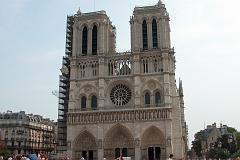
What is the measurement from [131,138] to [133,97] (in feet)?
19.4

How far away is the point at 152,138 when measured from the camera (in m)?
55.9

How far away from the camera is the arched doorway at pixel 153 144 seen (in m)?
55.3

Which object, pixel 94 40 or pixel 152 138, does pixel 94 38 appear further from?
pixel 152 138

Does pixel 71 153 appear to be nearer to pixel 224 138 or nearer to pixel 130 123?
pixel 130 123

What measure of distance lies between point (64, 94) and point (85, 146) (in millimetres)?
11260

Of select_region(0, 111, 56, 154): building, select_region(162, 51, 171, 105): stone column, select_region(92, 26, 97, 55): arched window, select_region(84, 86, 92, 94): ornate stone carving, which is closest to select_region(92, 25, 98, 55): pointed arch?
select_region(92, 26, 97, 55): arched window

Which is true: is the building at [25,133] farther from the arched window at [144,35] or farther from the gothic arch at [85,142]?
the arched window at [144,35]

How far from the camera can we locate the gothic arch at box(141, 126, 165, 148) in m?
55.2

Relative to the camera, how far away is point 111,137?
5706cm

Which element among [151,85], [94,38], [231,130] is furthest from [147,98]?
[231,130]

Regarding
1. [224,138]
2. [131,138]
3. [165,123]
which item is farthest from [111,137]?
[224,138]

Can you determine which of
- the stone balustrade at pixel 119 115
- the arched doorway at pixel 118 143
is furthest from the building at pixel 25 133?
the arched doorway at pixel 118 143

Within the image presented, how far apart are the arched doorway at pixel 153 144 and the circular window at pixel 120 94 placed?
5917 millimetres

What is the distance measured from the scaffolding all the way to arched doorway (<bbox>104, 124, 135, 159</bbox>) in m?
8.62
